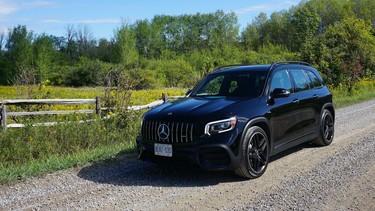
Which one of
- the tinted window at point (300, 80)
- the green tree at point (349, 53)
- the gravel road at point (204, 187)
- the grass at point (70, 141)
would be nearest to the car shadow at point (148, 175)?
the gravel road at point (204, 187)

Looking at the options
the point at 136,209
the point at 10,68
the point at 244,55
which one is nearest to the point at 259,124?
the point at 136,209

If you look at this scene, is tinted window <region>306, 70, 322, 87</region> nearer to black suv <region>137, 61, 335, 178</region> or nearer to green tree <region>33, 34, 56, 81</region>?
black suv <region>137, 61, 335, 178</region>

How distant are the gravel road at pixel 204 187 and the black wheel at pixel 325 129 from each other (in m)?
0.70

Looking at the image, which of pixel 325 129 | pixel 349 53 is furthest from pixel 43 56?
pixel 325 129

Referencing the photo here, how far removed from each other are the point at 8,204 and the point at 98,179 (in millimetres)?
1406

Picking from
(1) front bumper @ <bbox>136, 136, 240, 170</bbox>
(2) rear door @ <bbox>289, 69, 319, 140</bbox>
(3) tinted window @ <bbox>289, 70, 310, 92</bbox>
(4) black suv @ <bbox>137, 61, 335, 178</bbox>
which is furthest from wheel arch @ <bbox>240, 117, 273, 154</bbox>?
(3) tinted window @ <bbox>289, 70, 310, 92</bbox>

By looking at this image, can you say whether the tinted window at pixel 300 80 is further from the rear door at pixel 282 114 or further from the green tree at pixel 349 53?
the green tree at pixel 349 53

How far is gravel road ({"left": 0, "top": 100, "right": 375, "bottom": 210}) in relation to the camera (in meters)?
4.70

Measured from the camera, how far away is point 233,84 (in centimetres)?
675

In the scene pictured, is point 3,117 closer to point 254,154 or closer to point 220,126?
point 220,126

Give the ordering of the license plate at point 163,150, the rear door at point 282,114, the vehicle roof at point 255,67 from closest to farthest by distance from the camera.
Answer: the license plate at point 163,150 < the rear door at point 282,114 < the vehicle roof at point 255,67

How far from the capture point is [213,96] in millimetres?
6664

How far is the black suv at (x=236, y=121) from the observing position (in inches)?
214

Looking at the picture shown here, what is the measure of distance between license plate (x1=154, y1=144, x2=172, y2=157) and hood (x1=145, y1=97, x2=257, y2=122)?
0.40 metres
